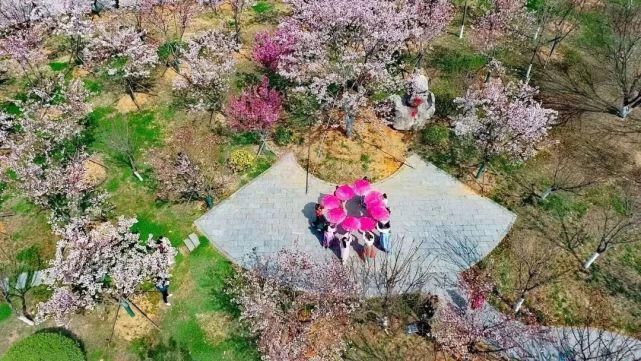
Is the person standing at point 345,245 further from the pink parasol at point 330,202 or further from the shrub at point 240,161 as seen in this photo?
the shrub at point 240,161

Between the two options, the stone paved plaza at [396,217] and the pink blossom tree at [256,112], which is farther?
the pink blossom tree at [256,112]

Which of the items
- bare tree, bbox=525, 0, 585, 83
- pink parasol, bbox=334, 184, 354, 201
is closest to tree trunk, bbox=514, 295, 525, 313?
pink parasol, bbox=334, 184, 354, 201

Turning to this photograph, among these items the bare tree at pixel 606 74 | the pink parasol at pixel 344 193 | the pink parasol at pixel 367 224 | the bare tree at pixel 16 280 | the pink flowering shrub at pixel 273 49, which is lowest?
the bare tree at pixel 16 280


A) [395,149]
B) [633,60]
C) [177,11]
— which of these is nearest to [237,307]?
[395,149]

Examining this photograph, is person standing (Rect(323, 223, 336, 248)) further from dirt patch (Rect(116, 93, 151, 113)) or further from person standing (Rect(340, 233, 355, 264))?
dirt patch (Rect(116, 93, 151, 113))

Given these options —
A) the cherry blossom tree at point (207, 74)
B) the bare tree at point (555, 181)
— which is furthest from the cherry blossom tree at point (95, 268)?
the bare tree at point (555, 181)

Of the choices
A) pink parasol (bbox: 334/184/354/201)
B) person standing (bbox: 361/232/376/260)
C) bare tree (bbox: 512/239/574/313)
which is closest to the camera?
bare tree (bbox: 512/239/574/313)
